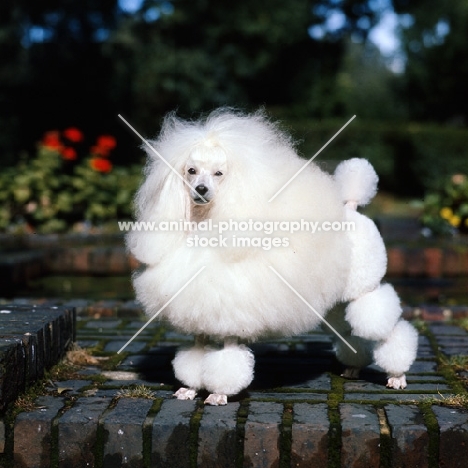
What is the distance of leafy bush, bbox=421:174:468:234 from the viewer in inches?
321

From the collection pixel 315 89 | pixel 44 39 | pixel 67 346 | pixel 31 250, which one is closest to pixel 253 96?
pixel 315 89

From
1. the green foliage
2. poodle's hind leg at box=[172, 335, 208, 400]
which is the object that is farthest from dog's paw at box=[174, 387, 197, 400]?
the green foliage

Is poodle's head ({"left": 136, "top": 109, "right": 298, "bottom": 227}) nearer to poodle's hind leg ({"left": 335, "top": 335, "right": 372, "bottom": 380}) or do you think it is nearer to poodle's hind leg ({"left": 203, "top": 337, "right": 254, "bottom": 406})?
poodle's hind leg ({"left": 203, "top": 337, "right": 254, "bottom": 406})

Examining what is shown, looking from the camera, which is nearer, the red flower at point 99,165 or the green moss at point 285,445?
the green moss at point 285,445

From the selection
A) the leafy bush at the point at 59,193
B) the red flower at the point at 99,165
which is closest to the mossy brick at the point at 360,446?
the leafy bush at the point at 59,193

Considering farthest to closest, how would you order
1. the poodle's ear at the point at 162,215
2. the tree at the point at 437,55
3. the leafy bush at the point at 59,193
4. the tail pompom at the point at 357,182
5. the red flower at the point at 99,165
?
the tree at the point at 437,55, the red flower at the point at 99,165, the leafy bush at the point at 59,193, the tail pompom at the point at 357,182, the poodle's ear at the point at 162,215

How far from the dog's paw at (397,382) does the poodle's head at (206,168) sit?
1175 mm

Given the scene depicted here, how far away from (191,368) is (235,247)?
1.89 ft

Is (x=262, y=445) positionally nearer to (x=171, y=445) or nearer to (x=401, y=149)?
(x=171, y=445)

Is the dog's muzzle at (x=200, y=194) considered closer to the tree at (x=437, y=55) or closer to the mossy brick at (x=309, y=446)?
the mossy brick at (x=309, y=446)

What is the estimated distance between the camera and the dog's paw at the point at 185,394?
3.09m

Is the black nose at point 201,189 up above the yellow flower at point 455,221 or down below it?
below

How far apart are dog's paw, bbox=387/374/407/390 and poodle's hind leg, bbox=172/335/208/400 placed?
85 centimetres

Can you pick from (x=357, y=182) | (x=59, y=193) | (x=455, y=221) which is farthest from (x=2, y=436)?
(x=59, y=193)
